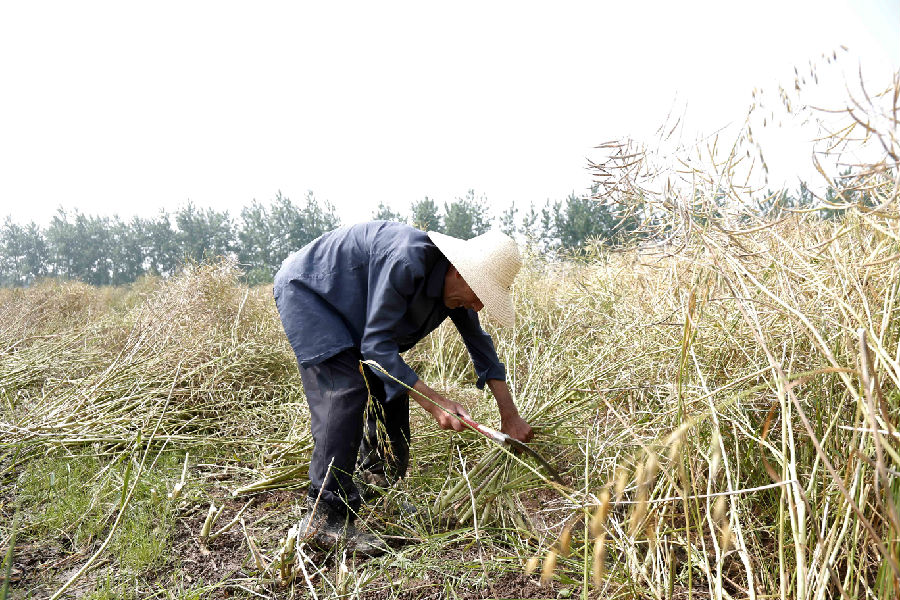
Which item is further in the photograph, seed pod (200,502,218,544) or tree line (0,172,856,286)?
tree line (0,172,856,286)

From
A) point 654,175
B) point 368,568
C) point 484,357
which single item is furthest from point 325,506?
point 654,175

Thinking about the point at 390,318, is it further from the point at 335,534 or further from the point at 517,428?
the point at 335,534

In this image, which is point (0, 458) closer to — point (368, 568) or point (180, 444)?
point (180, 444)

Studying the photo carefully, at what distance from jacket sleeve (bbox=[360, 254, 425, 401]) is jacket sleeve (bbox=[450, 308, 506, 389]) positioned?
1.41 ft

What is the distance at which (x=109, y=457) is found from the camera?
3.26 meters

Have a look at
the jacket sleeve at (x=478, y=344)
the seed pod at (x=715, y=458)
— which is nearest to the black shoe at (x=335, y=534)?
the jacket sleeve at (x=478, y=344)

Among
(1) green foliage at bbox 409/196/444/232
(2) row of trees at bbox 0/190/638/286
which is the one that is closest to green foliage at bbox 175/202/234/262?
(2) row of trees at bbox 0/190/638/286

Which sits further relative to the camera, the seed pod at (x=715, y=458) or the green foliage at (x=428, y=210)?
the green foliage at (x=428, y=210)

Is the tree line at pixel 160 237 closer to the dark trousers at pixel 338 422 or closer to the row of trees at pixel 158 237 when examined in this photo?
the row of trees at pixel 158 237

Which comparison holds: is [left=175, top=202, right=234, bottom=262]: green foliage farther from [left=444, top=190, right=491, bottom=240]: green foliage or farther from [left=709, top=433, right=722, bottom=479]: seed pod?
[left=709, top=433, right=722, bottom=479]: seed pod

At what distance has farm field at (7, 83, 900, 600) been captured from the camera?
4.32 ft

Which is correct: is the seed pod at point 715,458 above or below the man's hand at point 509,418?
above

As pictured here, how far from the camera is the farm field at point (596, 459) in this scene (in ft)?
4.32

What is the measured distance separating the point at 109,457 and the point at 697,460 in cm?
333
